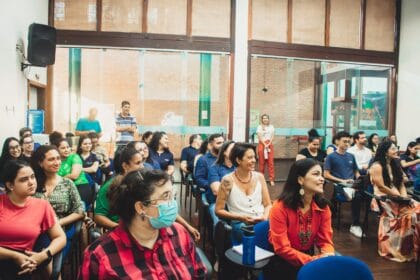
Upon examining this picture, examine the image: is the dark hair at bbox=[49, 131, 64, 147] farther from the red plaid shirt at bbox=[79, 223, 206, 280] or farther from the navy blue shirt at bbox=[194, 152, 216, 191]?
the red plaid shirt at bbox=[79, 223, 206, 280]

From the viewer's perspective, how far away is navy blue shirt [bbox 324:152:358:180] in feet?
18.4

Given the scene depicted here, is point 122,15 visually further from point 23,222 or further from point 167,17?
point 23,222

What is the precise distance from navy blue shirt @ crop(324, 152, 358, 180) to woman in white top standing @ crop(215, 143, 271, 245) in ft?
7.91

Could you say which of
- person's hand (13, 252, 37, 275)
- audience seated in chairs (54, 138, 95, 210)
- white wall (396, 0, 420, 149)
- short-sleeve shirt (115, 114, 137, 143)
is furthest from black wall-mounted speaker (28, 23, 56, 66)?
white wall (396, 0, 420, 149)

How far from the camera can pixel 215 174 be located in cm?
400

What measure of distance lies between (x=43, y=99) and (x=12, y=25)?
216 cm

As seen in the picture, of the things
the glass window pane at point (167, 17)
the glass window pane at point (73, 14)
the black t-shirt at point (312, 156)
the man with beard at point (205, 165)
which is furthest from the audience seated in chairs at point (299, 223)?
the glass window pane at point (73, 14)

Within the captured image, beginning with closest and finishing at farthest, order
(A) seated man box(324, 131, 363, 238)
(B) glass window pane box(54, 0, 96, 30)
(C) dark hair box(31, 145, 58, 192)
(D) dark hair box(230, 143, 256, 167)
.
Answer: (C) dark hair box(31, 145, 58, 192), (D) dark hair box(230, 143, 256, 167), (A) seated man box(324, 131, 363, 238), (B) glass window pane box(54, 0, 96, 30)

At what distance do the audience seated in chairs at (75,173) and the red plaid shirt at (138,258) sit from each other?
232cm

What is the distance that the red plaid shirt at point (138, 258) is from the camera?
5.31 feet

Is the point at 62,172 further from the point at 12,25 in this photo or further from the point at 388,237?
the point at 388,237

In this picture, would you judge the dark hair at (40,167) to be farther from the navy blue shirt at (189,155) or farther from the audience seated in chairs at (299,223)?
the navy blue shirt at (189,155)

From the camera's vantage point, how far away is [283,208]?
258cm

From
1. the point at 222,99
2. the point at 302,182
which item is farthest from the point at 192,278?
the point at 222,99
